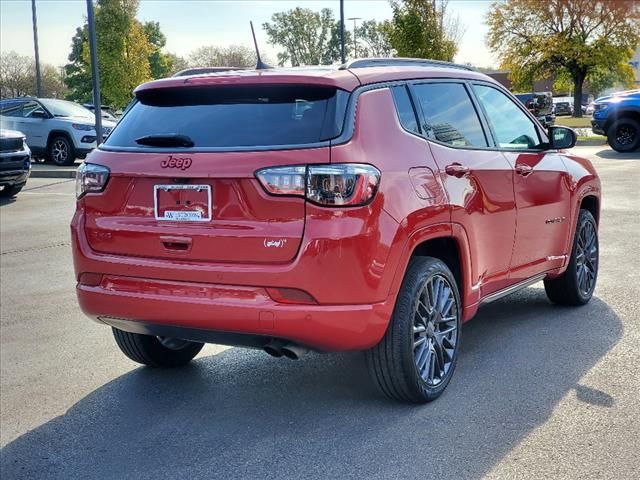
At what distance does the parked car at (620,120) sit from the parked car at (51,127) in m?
12.0

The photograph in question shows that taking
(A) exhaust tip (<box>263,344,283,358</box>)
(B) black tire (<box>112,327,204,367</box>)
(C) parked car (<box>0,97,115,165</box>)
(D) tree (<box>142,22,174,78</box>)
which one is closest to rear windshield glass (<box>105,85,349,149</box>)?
(A) exhaust tip (<box>263,344,283,358</box>)

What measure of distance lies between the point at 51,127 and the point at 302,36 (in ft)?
189

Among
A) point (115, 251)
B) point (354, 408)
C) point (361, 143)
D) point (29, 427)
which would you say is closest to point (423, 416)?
point (354, 408)

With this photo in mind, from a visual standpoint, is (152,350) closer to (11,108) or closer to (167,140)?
(167,140)

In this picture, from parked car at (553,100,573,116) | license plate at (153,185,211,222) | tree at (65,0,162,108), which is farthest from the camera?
parked car at (553,100,573,116)

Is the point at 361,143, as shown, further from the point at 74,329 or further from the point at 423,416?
the point at 74,329

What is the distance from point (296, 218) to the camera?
12.4ft

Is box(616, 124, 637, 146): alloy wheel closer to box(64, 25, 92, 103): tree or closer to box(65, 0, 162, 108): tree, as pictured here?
box(65, 0, 162, 108): tree

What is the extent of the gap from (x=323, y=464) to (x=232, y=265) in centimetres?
98

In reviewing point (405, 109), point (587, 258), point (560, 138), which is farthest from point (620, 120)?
point (405, 109)

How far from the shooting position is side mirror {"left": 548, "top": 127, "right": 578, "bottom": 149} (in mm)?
5910

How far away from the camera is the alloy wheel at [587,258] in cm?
640

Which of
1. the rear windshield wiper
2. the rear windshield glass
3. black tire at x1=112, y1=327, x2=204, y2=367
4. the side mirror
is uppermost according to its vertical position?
the rear windshield glass

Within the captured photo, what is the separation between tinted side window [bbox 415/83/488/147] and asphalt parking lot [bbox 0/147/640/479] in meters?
1.35
